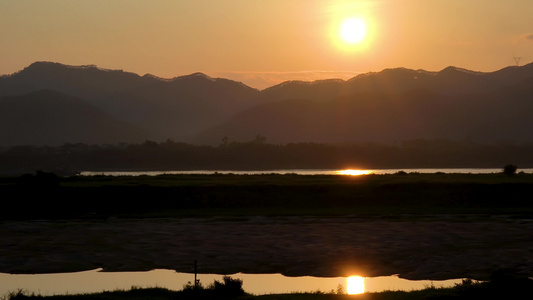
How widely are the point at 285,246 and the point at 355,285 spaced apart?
35.8 feet

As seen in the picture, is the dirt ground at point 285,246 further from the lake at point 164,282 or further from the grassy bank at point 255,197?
the grassy bank at point 255,197

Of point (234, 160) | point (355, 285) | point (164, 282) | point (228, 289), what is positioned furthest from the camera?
point (234, 160)

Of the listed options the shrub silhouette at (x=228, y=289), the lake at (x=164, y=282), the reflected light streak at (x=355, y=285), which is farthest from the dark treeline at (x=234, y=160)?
the shrub silhouette at (x=228, y=289)

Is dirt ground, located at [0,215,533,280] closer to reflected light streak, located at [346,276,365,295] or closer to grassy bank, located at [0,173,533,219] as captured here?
reflected light streak, located at [346,276,365,295]

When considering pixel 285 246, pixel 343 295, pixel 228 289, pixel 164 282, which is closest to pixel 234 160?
pixel 285 246

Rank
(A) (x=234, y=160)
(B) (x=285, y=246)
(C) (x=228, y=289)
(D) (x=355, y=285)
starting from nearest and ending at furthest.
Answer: (C) (x=228, y=289)
(D) (x=355, y=285)
(B) (x=285, y=246)
(A) (x=234, y=160)

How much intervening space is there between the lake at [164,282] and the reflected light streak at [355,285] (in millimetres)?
159

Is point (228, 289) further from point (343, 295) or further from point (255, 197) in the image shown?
point (255, 197)

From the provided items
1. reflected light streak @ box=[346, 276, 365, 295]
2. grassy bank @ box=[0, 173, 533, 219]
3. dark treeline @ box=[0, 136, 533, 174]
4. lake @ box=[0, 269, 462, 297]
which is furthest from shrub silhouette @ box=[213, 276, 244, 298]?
dark treeline @ box=[0, 136, 533, 174]

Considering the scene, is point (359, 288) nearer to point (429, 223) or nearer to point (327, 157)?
point (429, 223)

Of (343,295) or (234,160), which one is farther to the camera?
(234,160)

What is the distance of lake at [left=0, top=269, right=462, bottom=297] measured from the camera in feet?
104

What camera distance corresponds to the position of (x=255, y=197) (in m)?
68.8

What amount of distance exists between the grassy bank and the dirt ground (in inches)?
331
